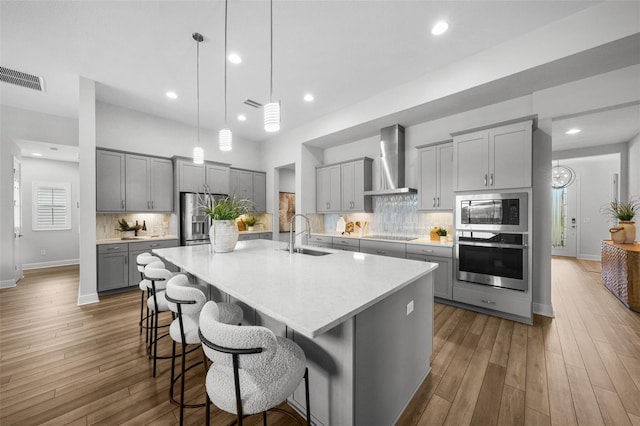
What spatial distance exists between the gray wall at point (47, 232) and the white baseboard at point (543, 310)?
9.46 meters

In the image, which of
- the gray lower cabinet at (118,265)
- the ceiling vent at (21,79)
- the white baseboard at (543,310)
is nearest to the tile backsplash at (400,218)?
the white baseboard at (543,310)

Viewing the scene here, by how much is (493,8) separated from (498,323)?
3.32m

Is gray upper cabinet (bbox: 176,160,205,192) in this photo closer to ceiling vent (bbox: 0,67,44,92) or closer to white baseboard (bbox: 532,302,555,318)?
ceiling vent (bbox: 0,67,44,92)

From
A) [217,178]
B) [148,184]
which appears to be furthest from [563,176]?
[148,184]

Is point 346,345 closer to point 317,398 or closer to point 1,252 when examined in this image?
point 317,398

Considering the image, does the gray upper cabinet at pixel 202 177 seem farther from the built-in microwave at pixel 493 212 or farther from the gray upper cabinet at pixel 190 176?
the built-in microwave at pixel 493 212

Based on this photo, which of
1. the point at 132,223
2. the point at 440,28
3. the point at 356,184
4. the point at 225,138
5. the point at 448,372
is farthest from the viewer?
the point at 356,184

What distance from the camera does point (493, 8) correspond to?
2.35m

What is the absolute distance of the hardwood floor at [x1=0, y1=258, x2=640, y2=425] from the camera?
1644 millimetres

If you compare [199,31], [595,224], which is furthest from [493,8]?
[595,224]

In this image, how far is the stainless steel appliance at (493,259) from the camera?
117 inches

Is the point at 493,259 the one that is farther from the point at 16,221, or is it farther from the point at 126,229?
the point at 16,221

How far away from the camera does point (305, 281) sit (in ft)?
5.09

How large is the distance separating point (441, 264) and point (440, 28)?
9.38ft
